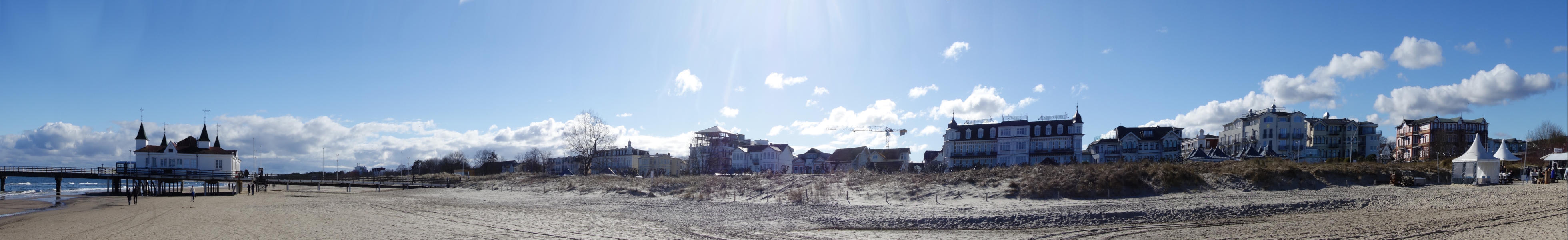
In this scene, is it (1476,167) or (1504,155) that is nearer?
(1476,167)

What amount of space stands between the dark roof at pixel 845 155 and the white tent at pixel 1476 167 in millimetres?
57756

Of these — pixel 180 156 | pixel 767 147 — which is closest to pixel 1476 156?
pixel 767 147

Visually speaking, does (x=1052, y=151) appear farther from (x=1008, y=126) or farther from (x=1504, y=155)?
(x=1504, y=155)

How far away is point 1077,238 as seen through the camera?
1809cm

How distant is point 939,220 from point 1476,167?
2471 centimetres

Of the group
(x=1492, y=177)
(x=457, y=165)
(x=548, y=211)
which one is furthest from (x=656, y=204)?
(x=457, y=165)

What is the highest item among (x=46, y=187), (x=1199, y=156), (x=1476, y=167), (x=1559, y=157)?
(x=1559, y=157)

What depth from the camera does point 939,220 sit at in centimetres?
2241

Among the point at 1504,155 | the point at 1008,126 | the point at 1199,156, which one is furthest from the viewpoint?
the point at 1008,126

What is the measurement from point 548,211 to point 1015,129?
54.6 metres

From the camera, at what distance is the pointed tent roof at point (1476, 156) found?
29.6 meters

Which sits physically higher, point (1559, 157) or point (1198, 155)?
point (1559, 157)

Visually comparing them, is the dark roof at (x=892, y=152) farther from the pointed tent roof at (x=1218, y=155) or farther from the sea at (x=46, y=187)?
the sea at (x=46, y=187)

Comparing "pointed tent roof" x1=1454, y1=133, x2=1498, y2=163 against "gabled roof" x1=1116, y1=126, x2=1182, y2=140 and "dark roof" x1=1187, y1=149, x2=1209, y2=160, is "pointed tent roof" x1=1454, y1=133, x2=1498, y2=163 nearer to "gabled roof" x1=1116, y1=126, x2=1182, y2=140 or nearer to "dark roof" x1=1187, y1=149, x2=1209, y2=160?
"dark roof" x1=1187, y1=149, x2=1209, y2=160
